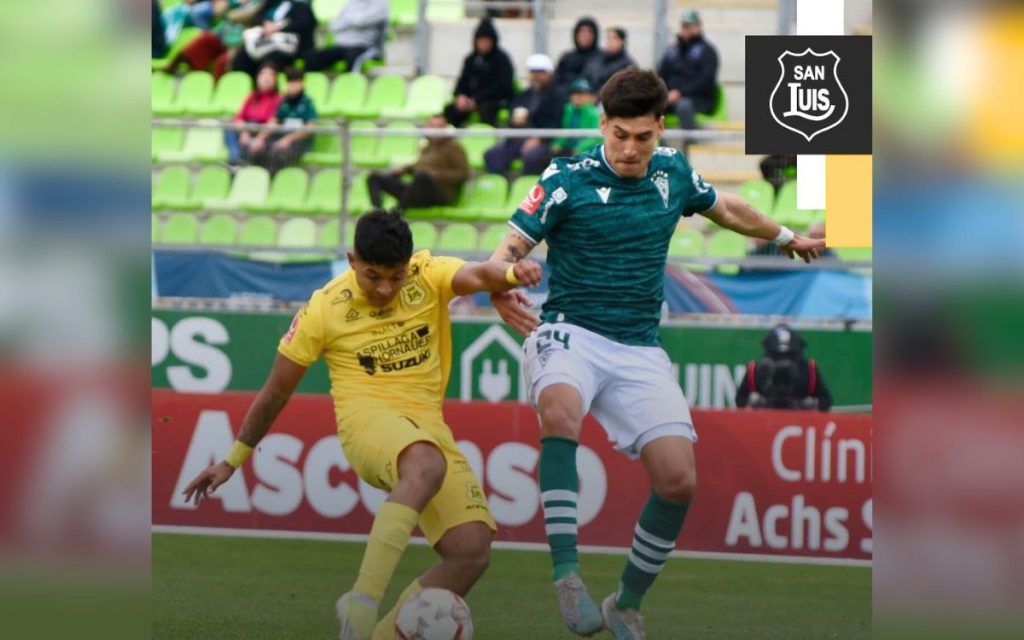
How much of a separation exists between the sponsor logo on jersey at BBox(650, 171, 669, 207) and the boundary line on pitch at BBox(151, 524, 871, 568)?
369 centimetres

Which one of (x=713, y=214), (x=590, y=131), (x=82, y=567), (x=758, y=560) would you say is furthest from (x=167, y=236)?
(x=82, y=567)

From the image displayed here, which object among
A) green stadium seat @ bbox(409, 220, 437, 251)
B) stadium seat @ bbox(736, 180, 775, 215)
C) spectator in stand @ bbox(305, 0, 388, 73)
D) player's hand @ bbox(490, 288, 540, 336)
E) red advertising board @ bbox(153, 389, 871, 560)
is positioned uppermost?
spectator in stand @ bbox(305, 0, 388, 73)

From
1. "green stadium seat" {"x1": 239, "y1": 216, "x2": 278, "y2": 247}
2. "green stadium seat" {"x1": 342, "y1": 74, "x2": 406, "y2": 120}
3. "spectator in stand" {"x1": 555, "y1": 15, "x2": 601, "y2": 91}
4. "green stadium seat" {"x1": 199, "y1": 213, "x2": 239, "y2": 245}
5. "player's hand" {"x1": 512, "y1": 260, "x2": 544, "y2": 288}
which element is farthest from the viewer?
"green stadium seat" {"x1": 342, "y1": 74, "x2": 406, "y2": 120}

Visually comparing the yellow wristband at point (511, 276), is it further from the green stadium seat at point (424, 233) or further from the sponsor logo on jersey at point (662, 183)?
the green stadium seat at point (424, 233)

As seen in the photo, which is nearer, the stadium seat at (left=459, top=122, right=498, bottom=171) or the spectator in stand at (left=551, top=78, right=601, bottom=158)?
the stadium seat at (left=459, top=122, right=498, bottom=171)

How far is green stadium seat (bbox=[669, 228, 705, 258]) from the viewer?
38.8ft

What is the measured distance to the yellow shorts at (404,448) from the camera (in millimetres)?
5484

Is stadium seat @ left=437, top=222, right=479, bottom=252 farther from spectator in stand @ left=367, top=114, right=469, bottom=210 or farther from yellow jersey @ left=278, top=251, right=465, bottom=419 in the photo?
yellow jersey @ left=278, top=251, right=465, bottom=419

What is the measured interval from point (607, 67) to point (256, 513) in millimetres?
5327

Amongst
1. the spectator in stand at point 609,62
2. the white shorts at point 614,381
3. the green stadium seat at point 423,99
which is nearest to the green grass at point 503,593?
the white shorts at point 614,381

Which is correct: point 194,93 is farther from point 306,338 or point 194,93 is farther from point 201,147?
point 306,338

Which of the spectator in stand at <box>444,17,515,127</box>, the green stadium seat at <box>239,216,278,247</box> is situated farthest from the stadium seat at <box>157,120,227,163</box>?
the spectator in stand at <box>444,17,515,127</box>

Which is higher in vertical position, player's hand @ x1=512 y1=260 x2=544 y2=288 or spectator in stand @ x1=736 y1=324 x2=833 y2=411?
player's hand @ x1=512 y1=260 x2=544 y2=288

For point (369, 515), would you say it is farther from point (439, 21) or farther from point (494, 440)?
point (439, 21)
